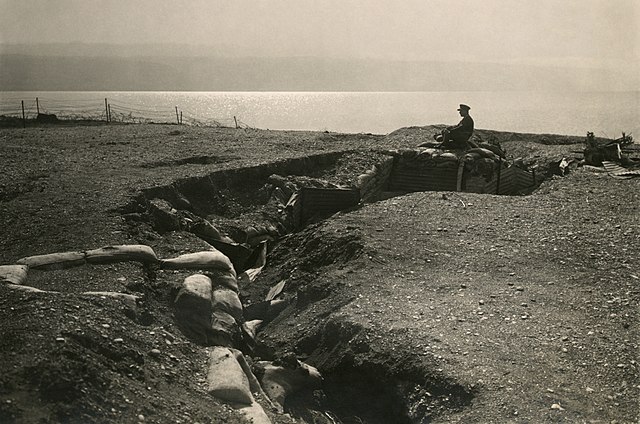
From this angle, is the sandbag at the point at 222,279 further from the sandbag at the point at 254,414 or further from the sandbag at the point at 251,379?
the sandbag at the point at 254,414

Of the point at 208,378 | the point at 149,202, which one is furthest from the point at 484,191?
the point at 208,378

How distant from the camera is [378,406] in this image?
22.6 feet

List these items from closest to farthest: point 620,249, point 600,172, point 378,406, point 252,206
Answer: point 378,406
point 620,249
point 252,206
point 600,172

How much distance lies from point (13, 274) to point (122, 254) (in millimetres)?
1430

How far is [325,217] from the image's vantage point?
1241 cm

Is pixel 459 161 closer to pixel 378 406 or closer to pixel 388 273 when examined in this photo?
pixel 388 273

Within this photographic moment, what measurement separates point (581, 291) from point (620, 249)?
1.89 metres

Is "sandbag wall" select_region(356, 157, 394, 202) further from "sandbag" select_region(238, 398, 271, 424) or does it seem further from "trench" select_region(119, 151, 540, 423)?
"sandbag" select_region(238, 398, 271, 424)

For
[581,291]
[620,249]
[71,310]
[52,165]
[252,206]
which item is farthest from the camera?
[52,165]

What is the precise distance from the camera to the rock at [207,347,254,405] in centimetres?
592

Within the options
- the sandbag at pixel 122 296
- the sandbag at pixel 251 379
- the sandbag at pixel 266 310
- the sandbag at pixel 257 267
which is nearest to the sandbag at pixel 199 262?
the sandbag at pixel 266 310

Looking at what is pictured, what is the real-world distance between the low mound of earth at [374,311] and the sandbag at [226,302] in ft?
1.73

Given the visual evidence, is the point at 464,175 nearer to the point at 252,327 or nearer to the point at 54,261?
the point at 252,327

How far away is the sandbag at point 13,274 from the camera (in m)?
6.80
